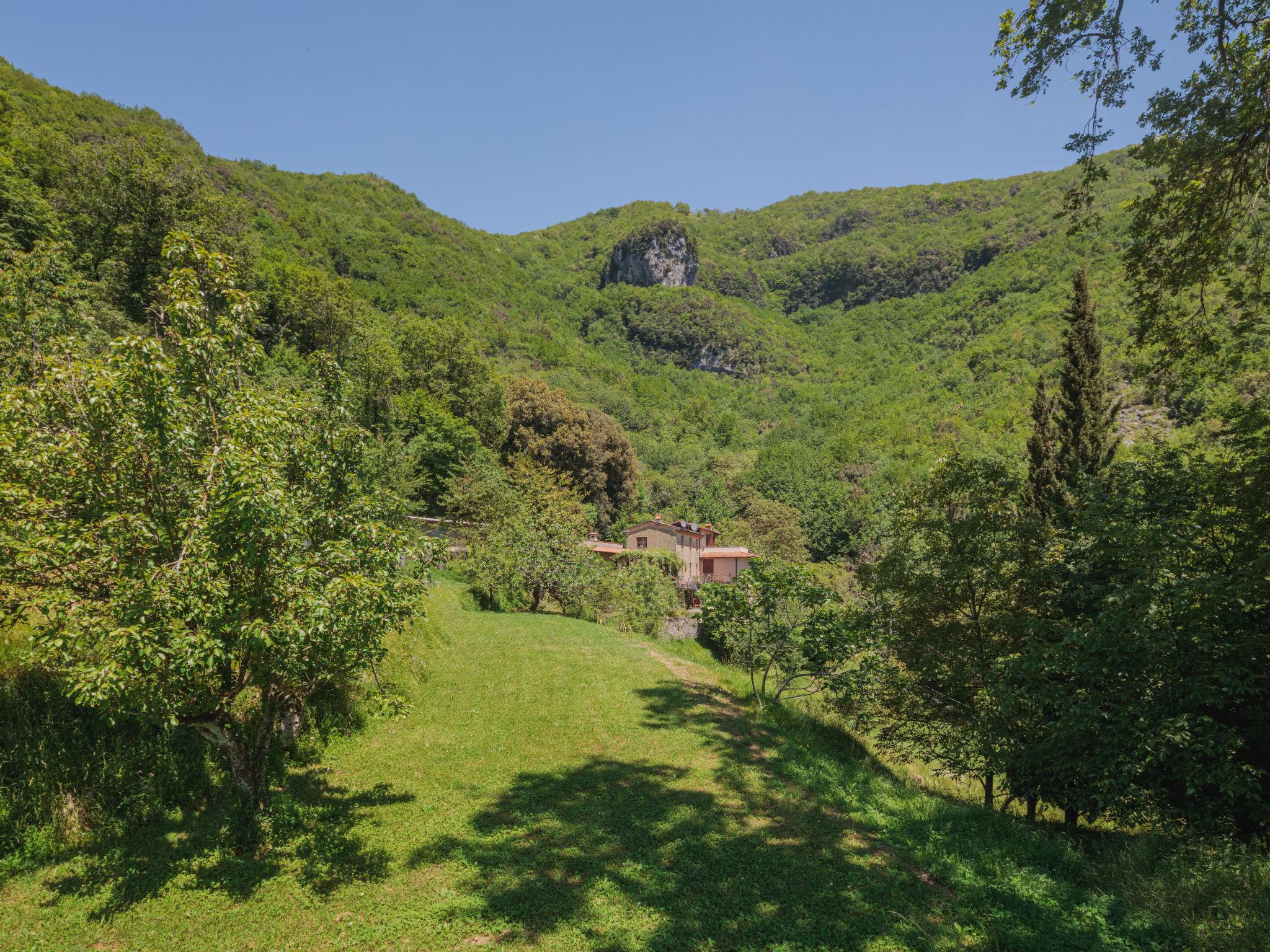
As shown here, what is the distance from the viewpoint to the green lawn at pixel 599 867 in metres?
4.90

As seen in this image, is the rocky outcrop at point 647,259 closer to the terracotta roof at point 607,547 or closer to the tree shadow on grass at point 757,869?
the terracotta roof at point 607,547

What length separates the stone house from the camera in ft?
132

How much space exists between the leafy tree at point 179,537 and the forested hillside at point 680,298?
7667 millimetres

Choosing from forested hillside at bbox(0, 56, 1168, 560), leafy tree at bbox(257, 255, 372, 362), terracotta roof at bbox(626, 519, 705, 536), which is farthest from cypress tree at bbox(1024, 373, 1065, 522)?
leafy tree at bbox(257, 255, 372, 362)

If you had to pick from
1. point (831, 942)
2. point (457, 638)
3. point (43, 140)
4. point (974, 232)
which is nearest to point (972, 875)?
point (831, 942)

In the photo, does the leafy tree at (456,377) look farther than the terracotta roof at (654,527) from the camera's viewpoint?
Yes

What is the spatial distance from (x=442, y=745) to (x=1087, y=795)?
9704mm

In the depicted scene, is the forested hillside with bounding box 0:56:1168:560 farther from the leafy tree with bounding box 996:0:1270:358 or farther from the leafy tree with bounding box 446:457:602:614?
the leafy tree with bounding box 446:457:602:614

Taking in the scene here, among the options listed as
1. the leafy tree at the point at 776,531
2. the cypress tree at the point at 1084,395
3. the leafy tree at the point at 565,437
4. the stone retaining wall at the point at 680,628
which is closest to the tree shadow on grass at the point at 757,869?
the cypress tree at the point at 1084,395

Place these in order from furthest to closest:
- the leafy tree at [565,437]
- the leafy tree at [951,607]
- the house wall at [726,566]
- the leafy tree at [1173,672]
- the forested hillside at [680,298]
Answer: the house wall at [726,566]
the leafy tree at [565,437]
the forested hillside at [680,298]
the leafy tree at [951,607]
the leafy tree at [1173,672]

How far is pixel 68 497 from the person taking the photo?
197 inches

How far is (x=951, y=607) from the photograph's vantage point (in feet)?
34.9

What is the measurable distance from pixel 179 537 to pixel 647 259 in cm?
14673

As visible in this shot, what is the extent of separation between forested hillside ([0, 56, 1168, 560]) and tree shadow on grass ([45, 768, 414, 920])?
956 cm
